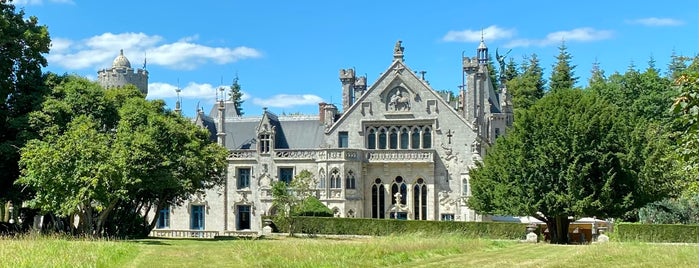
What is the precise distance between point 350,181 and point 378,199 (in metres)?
2.48

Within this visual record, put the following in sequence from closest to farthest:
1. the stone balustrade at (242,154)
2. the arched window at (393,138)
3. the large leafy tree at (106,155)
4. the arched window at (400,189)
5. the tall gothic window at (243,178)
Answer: the large leafy tree at (106,155) → the arched window at (400,189) → the arched window at (393,138) → the stone balustrade at (242,154) → the tall gothic window at (243,178)

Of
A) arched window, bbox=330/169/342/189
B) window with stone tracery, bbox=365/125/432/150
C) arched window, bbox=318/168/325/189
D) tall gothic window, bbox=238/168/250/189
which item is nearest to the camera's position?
arched window, bbox=330/169/342/189

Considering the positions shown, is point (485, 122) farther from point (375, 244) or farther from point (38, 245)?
point (38, 245)

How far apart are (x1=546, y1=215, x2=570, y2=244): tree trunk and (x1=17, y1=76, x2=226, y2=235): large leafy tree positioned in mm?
16584

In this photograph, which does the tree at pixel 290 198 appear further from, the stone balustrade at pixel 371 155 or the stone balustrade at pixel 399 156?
the stone balustrade at pixel 399 156

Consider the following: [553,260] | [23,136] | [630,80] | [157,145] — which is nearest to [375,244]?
[553,260]

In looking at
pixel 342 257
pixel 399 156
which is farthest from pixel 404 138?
pixel 342 257

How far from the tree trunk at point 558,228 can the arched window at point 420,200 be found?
14.3 m

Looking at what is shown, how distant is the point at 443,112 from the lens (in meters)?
51.0

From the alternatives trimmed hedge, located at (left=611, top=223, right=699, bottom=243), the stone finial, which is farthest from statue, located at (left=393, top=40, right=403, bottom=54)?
trimmed hedge, located at (left=611, top=223, right=699, bottom=243)

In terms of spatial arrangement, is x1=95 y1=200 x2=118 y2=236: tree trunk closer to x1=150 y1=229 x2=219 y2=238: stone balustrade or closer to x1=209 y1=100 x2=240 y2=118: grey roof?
x1=150 y1=229 x2=219 y2=238: stone balustrade

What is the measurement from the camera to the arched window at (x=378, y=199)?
51469mm

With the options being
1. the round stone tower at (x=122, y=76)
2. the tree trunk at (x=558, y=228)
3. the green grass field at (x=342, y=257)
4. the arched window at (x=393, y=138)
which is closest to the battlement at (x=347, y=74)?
the arched window at (x=393, y=138)

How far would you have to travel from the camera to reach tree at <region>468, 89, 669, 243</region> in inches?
1353
